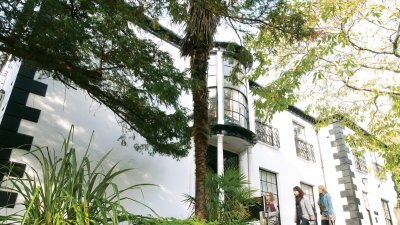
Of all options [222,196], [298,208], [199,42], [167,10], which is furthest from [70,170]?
[298,208]

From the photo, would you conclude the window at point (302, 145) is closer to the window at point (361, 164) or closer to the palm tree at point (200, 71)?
the window at point (361, 164)

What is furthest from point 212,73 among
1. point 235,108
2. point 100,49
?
point 100,49

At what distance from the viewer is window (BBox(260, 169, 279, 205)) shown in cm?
1189

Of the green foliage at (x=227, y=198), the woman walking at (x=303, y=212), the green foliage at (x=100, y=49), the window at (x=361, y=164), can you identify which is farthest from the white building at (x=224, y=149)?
the woman walking at (x=303, y=212)

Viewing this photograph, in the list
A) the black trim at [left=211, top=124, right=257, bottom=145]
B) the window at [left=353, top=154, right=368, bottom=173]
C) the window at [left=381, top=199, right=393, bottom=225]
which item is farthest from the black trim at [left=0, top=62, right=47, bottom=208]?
the window at [left=381, top=199, right=393, bottom=225]

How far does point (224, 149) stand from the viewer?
11352mm

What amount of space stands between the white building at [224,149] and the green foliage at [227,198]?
51.7 inches

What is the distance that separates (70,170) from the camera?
2361 mm

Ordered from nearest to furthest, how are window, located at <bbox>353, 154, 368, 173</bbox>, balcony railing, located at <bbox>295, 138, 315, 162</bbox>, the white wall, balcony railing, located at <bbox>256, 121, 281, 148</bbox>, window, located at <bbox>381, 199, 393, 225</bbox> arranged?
the white wall < balcony railing, located at <bbox>256, 121, 281, 148</bbox> < balcony railing, located at <bbox>295, 138, 315, 162</bbox> < window, located at <bbox>353, 154, 368, 173</bbox> < window, located at <bbox>381, 199, 393, 225</bbox>

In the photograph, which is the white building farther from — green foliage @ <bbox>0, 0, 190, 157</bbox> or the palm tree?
green foliage @ <bbox>0, 0, 190, 157</bbox>

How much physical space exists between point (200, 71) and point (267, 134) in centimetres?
806

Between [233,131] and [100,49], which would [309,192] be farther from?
[100,49]

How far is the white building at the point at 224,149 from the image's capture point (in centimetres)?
687

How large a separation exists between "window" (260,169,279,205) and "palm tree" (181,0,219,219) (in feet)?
23.3
